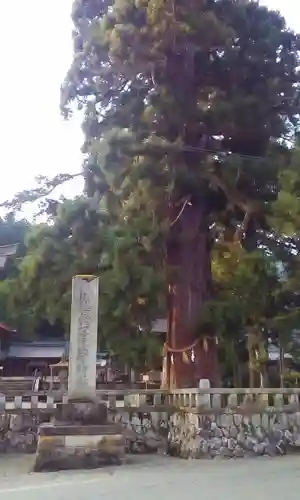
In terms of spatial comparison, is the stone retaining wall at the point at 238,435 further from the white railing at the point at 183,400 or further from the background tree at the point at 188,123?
the background tree at the point at 188,123

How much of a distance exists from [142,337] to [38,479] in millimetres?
5172

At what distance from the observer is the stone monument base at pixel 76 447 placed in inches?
326

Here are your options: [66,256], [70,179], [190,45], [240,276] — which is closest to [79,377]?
[66,256]

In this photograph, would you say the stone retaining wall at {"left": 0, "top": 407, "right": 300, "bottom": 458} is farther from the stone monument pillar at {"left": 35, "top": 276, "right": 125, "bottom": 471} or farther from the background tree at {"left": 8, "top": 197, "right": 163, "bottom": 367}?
the background tree at {"left": 8, "top": 197, "right": 163, "bottom": 367}

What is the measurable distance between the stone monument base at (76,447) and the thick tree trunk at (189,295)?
147 inches

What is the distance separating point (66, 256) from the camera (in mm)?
11242

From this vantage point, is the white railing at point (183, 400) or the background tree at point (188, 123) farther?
the background tree at point (188, 123)

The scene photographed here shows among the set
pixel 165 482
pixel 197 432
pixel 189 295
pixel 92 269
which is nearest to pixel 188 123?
pixel 189 295

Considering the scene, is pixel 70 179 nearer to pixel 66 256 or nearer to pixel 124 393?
pixel 66 256

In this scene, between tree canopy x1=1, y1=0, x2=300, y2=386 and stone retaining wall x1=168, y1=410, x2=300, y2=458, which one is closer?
stone retaining wall x1=168, y1=410, x2=300, y2=458

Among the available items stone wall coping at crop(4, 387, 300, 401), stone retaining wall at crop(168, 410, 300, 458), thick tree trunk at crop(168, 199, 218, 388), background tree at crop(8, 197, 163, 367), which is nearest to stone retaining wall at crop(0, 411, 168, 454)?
stone wall coping at crop(4, 387, 300, 401)

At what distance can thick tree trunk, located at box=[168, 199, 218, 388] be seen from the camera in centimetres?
1220

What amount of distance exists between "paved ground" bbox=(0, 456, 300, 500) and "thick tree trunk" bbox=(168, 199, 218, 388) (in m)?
3.04

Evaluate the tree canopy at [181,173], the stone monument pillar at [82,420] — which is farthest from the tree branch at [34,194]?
the stone monument pillar at [82,420]
